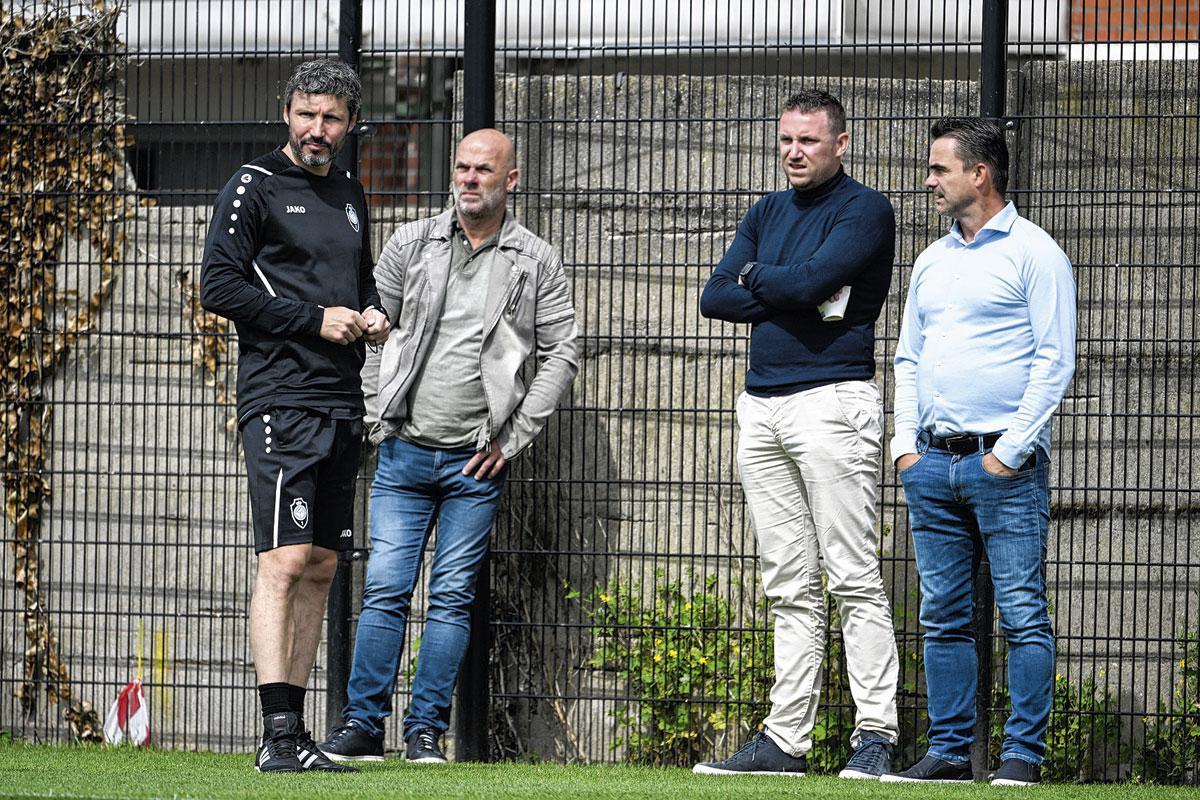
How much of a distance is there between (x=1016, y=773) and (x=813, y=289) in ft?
5.15

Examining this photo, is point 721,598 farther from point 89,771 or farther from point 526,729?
point 89,771

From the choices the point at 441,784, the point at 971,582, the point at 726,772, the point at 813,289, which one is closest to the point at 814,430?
the point at 813,289

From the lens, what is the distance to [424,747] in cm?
522

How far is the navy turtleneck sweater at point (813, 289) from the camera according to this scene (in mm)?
4934

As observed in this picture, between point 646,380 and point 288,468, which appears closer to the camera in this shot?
point 288,468

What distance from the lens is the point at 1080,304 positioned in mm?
5809

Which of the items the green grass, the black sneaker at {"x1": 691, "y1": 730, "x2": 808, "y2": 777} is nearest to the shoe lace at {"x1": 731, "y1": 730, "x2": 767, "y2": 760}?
the black sneaker at {"x1": 691, "y1": 730, "x2": 808, "y2": 777}

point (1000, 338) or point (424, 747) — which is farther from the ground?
point (1000, 338)

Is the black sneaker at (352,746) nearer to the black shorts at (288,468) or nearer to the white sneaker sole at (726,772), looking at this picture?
the black shorts at (288,468)

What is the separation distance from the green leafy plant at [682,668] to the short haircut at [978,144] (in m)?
1.93

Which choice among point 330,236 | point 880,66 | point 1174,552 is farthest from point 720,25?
point 1174,552

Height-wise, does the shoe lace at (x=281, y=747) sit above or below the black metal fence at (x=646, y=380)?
below

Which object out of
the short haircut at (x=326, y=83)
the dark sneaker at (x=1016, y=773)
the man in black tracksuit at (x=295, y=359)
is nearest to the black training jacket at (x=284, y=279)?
the man in black tracksuit at (x=295, y=359)

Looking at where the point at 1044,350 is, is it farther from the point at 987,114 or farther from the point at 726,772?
the point at 726,772
